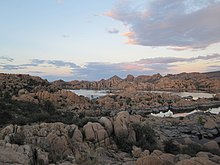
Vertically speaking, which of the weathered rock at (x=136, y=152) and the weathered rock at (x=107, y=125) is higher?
the weathered rock at (x=107, y=125)

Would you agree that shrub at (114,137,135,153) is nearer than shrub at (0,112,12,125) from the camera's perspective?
Yes

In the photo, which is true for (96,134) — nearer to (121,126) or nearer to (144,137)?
(121,126)

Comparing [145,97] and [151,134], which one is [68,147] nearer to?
[151,134]

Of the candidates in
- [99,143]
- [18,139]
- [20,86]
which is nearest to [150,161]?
[18,139]

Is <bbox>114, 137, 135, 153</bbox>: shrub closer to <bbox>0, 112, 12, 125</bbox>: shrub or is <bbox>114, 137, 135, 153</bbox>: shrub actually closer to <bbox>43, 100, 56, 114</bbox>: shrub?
<bbox>0, 112, 12, 125</bbox>: shrub

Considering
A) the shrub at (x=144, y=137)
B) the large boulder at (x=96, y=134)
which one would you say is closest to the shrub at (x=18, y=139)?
the large boulder at (x=96, y=134)

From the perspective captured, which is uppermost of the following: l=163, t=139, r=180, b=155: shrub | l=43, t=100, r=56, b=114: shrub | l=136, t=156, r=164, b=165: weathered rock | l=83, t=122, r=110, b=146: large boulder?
l=136, t=156, r=164, b=165: weathered rock

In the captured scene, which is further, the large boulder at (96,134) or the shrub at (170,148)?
the shrub at (170,148)

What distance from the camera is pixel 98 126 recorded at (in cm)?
1811

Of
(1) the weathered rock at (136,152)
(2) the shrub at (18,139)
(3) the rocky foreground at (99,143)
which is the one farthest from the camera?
(1) the weathered rock at (136,152)

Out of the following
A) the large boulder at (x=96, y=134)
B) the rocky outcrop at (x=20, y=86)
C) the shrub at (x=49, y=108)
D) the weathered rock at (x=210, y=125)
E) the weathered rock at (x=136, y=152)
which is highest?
the rocky outcrop at (x=20, y=86)

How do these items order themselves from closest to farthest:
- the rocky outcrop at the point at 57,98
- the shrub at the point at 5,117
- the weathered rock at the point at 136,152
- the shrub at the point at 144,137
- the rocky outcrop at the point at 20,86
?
1. the weathered rock at the point at 136,152
2. the shrub at the point at 144,137
3. the shrub at the point at 5,117
4. the rocky outcrop at the point at 57,98
5. the rocky outcrop at the point at 20,86

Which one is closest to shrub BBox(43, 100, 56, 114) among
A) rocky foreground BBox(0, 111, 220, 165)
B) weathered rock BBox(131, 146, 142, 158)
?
rocky foreground BBox(0, 111, 220, 165)

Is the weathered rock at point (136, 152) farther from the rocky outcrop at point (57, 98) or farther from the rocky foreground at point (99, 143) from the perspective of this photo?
the rocky outcrop at point (57, 98)
